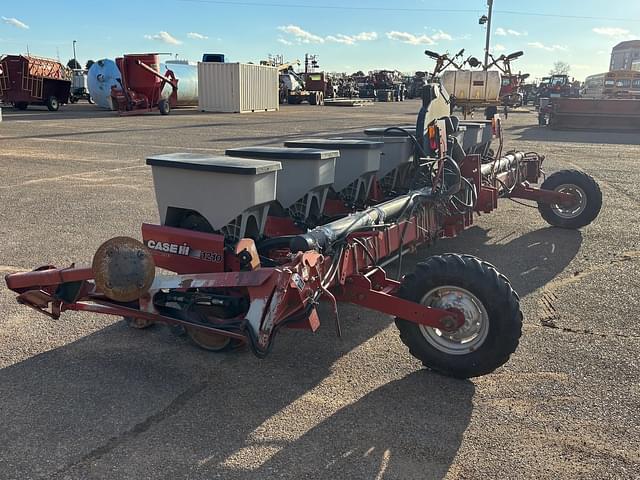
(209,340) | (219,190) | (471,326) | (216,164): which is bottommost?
(209,340)

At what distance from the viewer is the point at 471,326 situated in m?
3.35

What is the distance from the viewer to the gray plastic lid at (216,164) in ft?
11.1

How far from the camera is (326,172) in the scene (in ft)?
14.3

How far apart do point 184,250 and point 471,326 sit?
69.7 inches

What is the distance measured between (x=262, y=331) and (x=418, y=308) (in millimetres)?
886

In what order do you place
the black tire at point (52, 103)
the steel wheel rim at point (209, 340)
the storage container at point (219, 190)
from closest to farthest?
the storage container at point (219, 190)
the steel wheel rim at point (209, 340)
the black tire at point (52, 103)

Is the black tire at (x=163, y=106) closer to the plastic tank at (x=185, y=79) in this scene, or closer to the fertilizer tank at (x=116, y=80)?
the fertilizer tank at (x=116, y=80)

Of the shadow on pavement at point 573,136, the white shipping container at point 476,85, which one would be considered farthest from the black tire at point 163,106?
the shadow on pavement at point 573,136

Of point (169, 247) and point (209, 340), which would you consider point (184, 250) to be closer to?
point (169, 247)

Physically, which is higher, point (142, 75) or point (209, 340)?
point (142, 75)

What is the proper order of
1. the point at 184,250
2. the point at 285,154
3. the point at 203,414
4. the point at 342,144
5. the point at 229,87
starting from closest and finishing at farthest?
the point at 203,414 → the point at 184,250 → the point at 285,154 → the point at 342,144 → the point at 229,87

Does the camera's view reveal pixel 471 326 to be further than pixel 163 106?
No

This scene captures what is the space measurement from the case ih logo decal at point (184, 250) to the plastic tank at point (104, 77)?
2644 cm

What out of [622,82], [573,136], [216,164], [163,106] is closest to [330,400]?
[216,164]
